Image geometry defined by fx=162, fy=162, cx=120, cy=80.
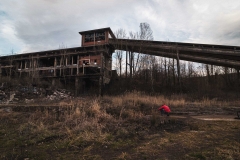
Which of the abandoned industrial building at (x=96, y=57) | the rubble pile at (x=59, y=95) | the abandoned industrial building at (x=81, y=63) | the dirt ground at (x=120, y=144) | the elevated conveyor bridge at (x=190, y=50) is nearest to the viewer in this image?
the dirt ground at (x=120, y=144)

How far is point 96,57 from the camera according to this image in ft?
91.7

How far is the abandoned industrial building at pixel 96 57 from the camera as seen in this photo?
74.6 feet

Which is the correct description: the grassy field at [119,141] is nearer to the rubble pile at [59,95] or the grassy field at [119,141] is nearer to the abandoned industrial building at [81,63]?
the rubble pile at [59,95]

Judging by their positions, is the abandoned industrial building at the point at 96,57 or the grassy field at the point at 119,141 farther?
the abandoned industrial building at the point at 96,57

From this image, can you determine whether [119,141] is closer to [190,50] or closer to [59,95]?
[59,95]

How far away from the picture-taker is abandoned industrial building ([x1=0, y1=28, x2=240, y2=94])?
22.8 m

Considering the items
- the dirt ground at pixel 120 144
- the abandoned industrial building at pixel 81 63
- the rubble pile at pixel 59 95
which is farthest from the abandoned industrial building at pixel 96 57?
the dirt ground at pixel 120 144

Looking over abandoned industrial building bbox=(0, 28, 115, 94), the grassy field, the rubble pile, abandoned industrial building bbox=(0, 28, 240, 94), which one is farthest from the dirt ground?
abandoned industrial building bbox=(0, 28, 115, 94)

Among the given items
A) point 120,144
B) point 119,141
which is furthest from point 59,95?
point 120,144

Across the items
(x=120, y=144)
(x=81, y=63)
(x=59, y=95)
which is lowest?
(x=120, y=144)

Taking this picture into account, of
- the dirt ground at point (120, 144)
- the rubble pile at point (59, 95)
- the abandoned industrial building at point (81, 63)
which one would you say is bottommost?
Result: the dirt ground at point (120, 144)

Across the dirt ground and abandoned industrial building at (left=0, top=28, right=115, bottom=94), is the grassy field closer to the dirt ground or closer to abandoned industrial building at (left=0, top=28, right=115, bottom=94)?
the dirt ground

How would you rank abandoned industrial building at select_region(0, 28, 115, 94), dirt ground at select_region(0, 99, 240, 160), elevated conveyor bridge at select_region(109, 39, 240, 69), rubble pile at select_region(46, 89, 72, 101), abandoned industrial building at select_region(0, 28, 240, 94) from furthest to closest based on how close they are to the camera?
abandoned industrial building at select_region(0, 28, 115, 94)
abandoned industrial building at select_region(0, 28, 240, 94)
elevated conveyor bridge at select_region(109, 39, 240, 69)
rubble pile at select_region(46, 89, 72, 101)
dirt ground at select_region(0, 99, 240, 160)

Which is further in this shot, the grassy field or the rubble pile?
the rubble pile
